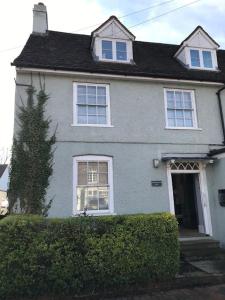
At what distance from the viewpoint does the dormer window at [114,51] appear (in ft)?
40.6

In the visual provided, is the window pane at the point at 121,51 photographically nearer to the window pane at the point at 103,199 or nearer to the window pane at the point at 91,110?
the window pane at the point at 91,110

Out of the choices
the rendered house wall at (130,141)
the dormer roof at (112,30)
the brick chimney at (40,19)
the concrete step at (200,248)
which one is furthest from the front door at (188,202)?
the brick chimney at (40,19)

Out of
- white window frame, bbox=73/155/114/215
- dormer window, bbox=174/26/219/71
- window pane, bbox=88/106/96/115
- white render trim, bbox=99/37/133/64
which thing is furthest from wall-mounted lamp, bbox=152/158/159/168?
dormer window, bbox=174/26/219/71

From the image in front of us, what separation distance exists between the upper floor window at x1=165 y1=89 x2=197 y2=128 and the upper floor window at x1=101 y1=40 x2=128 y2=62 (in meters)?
2.51

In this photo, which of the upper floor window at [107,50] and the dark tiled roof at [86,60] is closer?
the dark tiled roof at [86,60]

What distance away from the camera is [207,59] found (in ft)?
44.2

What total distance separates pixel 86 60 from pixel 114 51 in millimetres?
1369

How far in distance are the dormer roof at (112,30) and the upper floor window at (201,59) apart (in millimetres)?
3178

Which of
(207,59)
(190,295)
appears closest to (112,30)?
(207,59)

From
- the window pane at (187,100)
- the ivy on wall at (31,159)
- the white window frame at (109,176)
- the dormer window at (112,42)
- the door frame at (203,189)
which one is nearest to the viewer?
the ivy on wall at (31,159)

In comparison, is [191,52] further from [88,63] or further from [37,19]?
[37,19]

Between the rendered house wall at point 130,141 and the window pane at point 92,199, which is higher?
the rendered house wall at point 130,141

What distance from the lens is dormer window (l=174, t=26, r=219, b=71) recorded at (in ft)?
43.7

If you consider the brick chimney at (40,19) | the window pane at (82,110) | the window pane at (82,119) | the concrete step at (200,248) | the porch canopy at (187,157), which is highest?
the brick chimney at (40,19)
